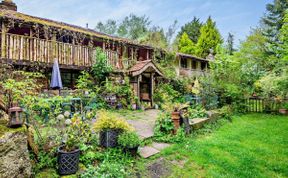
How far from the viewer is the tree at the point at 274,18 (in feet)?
82.9

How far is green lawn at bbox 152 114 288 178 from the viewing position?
3654mm

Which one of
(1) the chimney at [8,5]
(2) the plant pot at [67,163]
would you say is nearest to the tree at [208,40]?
(1) the chimney at [8,5]

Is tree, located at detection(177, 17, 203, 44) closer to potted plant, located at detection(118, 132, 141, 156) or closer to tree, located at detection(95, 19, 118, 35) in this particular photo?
tree, located at detection(95, 19, 118, 35)

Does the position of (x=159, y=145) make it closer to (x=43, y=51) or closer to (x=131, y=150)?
(x=131, y=150)

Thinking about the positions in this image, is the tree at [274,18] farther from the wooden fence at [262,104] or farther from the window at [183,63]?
the wooden fence at [262,104]

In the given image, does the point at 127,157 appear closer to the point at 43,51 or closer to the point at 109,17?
the point at 43,51

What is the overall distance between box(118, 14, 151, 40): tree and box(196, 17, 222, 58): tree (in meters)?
9.46

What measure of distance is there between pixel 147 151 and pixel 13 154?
277 centimetres

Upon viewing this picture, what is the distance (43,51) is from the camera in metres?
8.40

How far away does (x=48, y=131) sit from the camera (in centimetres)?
332

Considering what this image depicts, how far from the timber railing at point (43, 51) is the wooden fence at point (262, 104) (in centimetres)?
941

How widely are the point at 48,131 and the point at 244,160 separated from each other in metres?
4.41

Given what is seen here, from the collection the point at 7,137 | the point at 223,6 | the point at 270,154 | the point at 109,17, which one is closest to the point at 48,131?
the point at 7,137

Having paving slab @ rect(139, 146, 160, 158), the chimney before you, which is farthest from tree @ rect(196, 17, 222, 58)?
paving slab @ rect(139, 146, 160, 158)
